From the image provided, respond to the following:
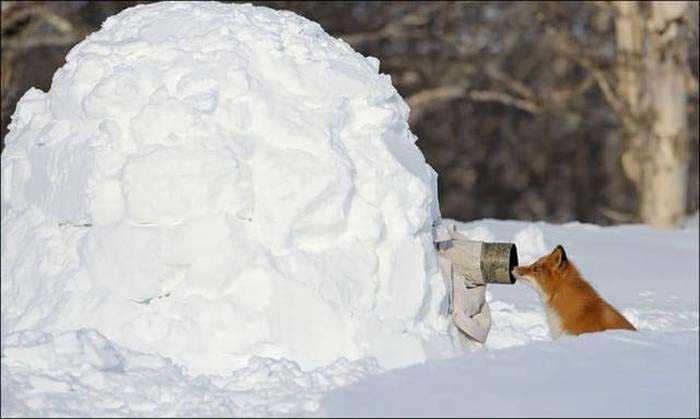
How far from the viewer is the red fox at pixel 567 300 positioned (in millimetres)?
9008

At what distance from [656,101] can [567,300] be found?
34.8ft

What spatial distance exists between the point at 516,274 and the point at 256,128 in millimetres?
2688

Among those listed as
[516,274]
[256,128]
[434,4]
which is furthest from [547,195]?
[256,128]

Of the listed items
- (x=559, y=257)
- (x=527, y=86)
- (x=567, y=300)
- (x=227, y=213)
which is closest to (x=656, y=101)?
(x=527, y=86)

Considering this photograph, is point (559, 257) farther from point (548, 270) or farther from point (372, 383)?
point (372, 383)

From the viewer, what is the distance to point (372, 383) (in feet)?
22.5

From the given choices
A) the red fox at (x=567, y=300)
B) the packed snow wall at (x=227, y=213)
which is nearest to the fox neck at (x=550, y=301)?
the red fox at (x=567, y=300)

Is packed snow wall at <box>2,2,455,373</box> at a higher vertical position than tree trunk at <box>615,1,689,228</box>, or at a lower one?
higher

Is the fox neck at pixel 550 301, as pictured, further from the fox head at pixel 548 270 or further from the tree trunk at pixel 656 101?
the tree trunk at pixel 656 101

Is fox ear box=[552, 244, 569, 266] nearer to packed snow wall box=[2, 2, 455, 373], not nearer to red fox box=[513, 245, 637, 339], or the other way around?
red fox box=[513, 245, 637, 339]

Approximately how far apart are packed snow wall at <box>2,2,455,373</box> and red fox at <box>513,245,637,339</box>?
4.34ft

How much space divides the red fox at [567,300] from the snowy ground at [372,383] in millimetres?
1112

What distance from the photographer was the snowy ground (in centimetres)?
643

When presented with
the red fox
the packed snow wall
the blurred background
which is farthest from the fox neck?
the blurred background
